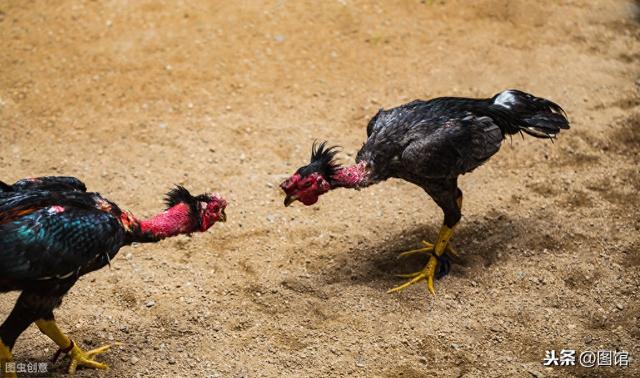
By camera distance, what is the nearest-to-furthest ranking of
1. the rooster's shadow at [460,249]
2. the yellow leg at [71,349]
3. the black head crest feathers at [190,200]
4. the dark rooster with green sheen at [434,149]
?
the yellow leg at [71,349] → the black head crest feathers at [190,200] → the dark rooster with green sheen at [434,149] → the rooster's shadow at [460,249]

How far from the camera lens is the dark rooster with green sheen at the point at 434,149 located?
5.62 metres

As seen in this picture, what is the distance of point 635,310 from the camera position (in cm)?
562

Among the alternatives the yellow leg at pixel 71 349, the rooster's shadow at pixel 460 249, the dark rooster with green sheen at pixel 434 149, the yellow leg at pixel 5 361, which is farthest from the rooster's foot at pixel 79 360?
the rooster's shadow at pixel 460 249

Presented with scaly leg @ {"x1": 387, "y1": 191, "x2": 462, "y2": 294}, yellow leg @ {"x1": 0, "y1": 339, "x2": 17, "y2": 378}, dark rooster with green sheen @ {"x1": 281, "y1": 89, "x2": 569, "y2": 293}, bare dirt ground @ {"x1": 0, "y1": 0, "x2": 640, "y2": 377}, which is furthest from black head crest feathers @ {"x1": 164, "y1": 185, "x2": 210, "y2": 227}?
scaly leg @ {"x1": 387, "y1": 191, "x2": 462, "y2": 294}

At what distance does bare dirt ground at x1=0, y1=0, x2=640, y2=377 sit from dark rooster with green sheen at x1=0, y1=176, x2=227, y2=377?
875mm

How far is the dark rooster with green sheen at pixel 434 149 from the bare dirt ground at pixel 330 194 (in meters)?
0.71

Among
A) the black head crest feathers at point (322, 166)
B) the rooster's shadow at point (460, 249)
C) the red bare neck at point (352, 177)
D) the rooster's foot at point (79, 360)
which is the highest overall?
the black head crest feathers at point (322, 166)

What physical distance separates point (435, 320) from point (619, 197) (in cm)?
264

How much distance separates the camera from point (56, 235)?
4465 millimetres

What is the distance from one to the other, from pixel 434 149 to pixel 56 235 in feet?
9.83

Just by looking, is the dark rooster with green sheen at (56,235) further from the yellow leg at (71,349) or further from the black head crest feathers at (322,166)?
the black head crest feathers at (322,166)

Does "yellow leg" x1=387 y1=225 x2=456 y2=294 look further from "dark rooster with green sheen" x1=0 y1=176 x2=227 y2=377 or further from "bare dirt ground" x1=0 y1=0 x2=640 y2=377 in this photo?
"dark rooster with green sheen" x1=0 y1=176 x2=227 y2=377

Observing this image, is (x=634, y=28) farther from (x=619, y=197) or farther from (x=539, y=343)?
(x=539, y=343)

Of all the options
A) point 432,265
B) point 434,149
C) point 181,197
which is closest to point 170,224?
point 181,197
